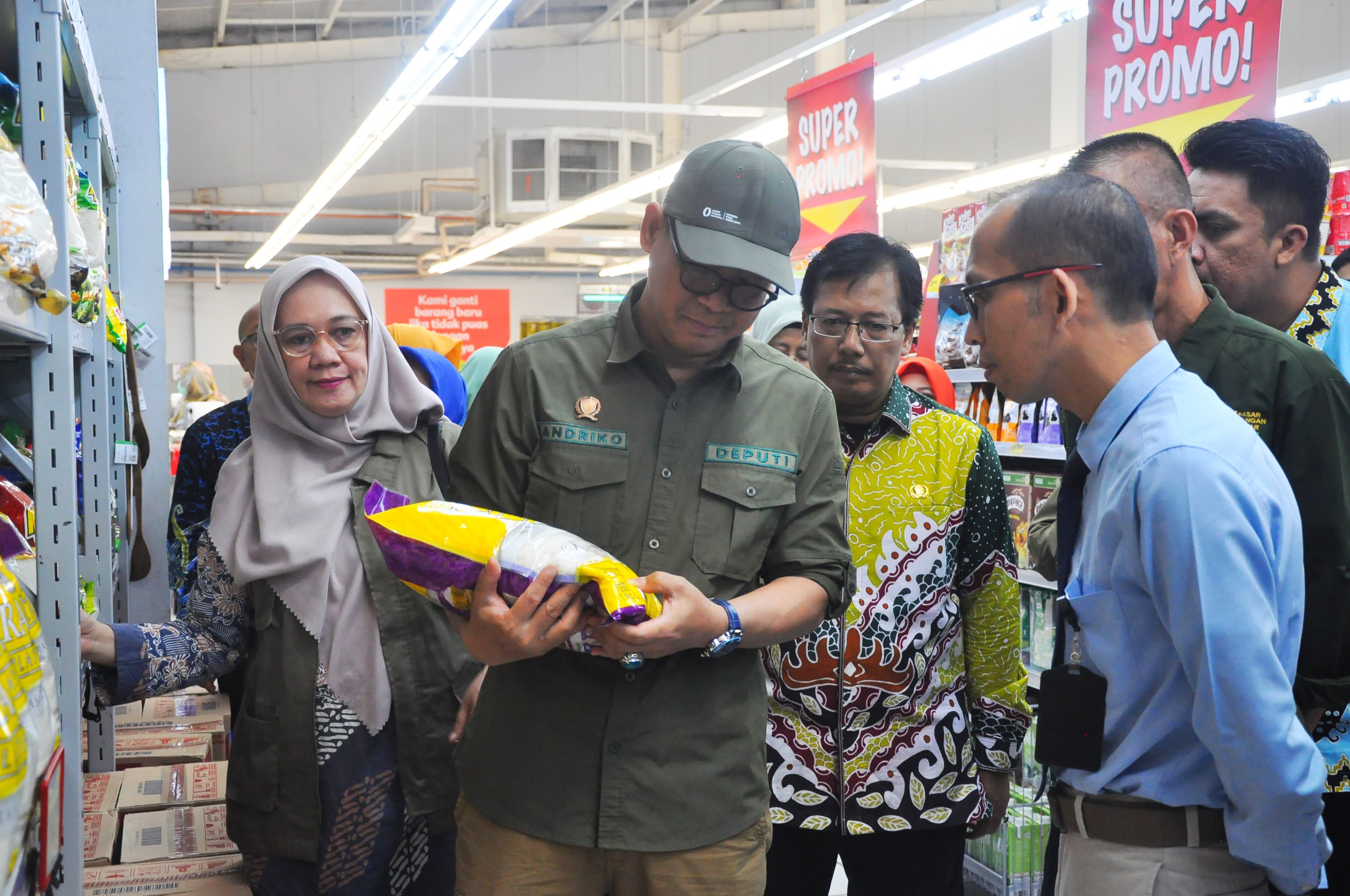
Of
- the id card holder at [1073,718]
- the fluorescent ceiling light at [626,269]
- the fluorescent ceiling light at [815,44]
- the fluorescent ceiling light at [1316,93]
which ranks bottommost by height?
the id card holder at [1073,718]

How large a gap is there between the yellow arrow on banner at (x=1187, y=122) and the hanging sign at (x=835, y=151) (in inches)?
104

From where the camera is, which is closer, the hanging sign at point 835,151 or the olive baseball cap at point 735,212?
the olive baseball cap at point 735,212

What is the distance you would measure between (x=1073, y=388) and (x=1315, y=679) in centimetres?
66

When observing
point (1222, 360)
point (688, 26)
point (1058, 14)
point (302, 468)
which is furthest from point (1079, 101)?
Answer: point (302, 468)

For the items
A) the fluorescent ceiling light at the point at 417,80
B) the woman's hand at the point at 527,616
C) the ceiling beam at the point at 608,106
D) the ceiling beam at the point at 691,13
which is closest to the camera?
the woman's hand at the point at 527,616

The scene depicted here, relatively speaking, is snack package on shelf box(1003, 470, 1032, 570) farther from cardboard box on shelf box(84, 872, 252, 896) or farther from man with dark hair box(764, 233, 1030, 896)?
cardboard box on shelf box(84, 872, 252, 896)

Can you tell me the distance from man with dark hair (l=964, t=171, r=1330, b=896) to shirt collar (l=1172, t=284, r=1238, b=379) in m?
0.43

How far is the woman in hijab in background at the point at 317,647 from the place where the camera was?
1.98 m

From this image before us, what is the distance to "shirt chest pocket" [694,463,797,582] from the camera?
1723 mm

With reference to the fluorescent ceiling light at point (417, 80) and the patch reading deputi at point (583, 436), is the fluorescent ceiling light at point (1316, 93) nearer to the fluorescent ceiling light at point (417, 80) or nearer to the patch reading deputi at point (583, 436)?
the fluorescent ceiling light at point (417, 80)

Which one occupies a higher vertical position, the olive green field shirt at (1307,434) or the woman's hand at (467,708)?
the olive green field shirt at (1307,434)

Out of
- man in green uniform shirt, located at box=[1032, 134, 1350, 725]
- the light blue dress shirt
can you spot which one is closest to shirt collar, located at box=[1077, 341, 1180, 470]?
the light blue dress shirt

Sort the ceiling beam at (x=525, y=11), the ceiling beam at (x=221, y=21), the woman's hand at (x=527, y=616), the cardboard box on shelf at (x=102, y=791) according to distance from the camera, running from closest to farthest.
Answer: the woman's hand at (x=527, y=616)
the cardboard box on shelf at (x=102, y=791)
the ceiling beam at (x=221, y=21)
the ceiling beam at (x=525, y=11)

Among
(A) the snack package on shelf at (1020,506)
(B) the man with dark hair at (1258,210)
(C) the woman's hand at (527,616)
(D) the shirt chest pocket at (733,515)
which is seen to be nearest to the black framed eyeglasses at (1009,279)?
(D) the shirt chest pocket at (733,515)
